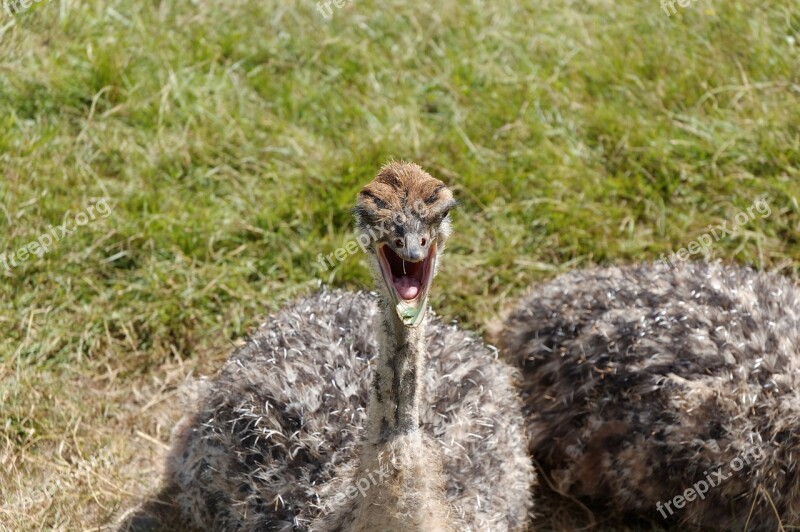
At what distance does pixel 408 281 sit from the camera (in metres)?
3.73

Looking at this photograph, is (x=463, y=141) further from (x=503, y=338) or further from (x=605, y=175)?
(x=503, y=338)

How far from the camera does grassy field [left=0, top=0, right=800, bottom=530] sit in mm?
5961

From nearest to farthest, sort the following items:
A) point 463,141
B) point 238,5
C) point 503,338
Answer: point 503,338 → point 463,141 → point 238,5

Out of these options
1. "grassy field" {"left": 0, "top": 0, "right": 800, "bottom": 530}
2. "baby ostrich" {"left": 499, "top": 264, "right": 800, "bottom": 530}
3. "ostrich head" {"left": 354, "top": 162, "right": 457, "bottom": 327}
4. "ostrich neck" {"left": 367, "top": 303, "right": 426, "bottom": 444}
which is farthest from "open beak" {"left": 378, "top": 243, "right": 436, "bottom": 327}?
"grassy field" {"left": 0, "top": 0, "right": 800, "bottom": 530}

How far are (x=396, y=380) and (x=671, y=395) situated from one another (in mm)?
1650

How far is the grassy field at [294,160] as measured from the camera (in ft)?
19.6

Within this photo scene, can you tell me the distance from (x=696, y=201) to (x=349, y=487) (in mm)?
3664

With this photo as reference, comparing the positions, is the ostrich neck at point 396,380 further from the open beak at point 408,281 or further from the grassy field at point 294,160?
the grassy field at point 294,160

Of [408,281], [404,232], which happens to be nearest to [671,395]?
[408,281]

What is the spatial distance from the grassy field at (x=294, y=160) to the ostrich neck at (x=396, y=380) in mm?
1972

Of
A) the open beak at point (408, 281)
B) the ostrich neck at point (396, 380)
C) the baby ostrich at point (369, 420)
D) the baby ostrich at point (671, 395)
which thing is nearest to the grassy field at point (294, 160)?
the baby ostrich at point (369, 420)

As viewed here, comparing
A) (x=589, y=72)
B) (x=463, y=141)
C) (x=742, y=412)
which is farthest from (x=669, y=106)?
(x=742, y=412)

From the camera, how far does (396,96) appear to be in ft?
24.1

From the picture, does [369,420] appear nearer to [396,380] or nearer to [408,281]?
[396,380]
